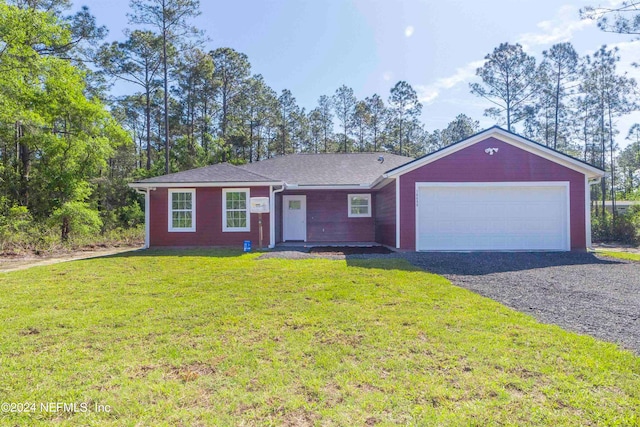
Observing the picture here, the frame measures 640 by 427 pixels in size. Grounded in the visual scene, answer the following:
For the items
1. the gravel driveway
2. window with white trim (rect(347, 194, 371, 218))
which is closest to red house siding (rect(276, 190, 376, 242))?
window with white trim (rect(347, 194, 371, 218))

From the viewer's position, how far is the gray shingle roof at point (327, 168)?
13680 millimetres

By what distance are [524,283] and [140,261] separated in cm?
860

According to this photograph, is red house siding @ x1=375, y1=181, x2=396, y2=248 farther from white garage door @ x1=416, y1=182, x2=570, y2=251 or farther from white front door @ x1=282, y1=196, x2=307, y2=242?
white front door @ x1=282, y1=196, x2=307, y2=242

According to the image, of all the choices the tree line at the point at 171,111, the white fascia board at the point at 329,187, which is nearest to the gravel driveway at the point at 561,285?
the white fascia board at the point at 329,187

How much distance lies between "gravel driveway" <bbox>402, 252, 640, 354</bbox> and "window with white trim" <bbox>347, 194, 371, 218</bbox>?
5.18 metres

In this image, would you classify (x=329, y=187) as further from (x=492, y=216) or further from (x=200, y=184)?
(x=492, y=216)

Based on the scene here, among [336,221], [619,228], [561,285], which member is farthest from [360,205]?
[619,228]

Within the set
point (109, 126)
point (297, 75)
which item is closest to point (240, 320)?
point (109, 126)

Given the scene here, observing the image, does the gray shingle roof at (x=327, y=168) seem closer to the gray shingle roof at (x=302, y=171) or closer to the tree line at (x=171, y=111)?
the gray shingle roof at (x=302, y=171)

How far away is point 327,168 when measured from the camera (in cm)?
1534

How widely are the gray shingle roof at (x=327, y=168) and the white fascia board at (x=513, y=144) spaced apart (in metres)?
3.19

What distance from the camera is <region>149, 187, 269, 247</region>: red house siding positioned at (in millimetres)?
11812

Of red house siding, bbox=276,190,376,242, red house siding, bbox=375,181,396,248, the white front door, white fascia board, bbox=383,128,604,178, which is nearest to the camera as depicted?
white fascia board, bbox=383,128,604,178

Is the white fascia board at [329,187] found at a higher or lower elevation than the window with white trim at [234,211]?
higher
